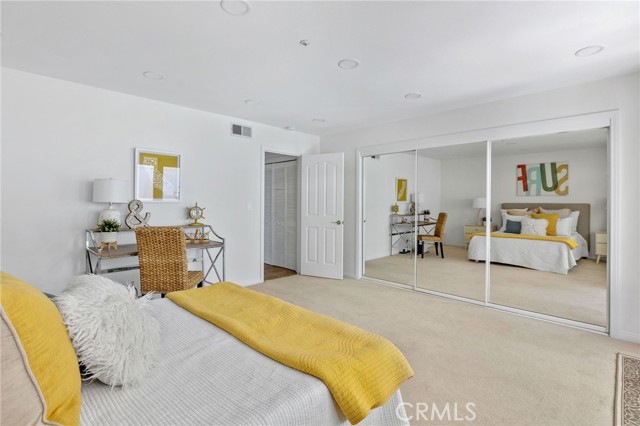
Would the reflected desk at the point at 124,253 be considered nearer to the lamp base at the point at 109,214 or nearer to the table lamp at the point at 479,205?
the lamp base at the point at 109,214

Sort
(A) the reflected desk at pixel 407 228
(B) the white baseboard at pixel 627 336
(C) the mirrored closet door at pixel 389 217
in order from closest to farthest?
(B) the white baseboard at pixel 627 336 < (A) the reflected desk at pixel 407 228 < (C) the mirrored closet door at pixel 389 217

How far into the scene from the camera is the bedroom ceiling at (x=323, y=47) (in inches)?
81.4

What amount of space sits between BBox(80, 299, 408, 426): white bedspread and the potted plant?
2341 millimetres

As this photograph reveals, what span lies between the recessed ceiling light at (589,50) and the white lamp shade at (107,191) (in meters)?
4.34

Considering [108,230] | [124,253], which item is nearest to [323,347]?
[124,253]

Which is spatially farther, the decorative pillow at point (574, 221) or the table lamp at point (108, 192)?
the decorative pillow at point (574, 221)

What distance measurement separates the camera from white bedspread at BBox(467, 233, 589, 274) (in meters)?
3.43

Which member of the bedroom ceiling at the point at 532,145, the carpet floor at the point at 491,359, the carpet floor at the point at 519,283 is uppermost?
the bedroom ceiling at the point at 532,145

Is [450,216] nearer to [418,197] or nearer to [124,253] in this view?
[418,197]

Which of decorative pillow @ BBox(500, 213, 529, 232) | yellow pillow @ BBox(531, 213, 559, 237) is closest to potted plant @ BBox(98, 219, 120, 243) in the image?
decorative pillow @ BBox(500, 213, 529, 232)

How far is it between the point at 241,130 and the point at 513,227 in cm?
384

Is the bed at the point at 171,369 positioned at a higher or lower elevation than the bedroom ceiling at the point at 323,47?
lower

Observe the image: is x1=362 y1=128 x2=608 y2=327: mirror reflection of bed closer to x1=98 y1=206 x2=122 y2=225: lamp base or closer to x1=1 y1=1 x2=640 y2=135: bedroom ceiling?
x1=1 y1=1 x2=640 y2=135: bedroom ceiling

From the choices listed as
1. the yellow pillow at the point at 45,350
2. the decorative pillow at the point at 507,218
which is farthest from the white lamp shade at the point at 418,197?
the yellow pillow at the point at 45,350
